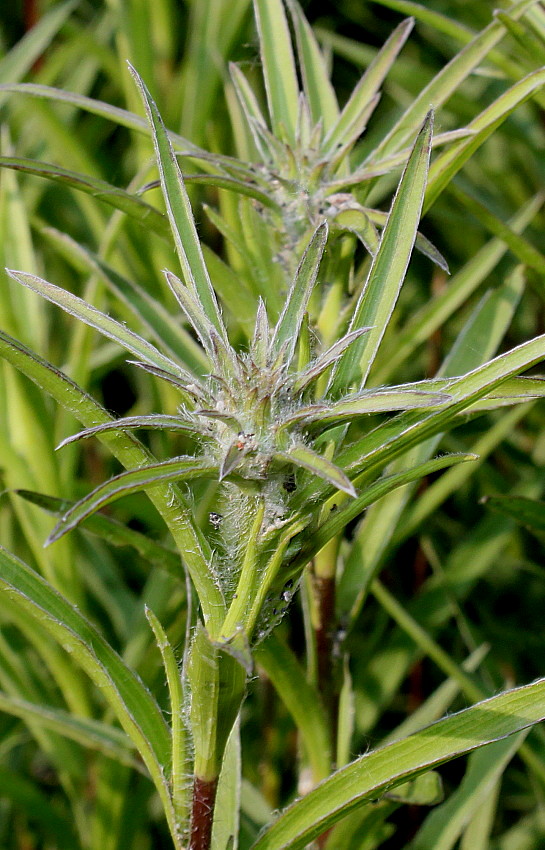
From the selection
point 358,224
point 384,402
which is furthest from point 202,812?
point 358,224

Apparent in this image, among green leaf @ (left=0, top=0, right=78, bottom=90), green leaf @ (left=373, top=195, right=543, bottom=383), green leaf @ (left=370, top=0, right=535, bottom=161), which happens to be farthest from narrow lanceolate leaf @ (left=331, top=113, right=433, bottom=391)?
green leaf @ (left=0, top=0, right=78, bottom=90)

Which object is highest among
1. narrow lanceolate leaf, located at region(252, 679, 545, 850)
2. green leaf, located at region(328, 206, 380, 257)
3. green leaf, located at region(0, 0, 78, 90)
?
green leaf, located at region(0, 0, 78, 90)

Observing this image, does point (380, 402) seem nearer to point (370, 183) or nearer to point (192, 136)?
point (370, 183)

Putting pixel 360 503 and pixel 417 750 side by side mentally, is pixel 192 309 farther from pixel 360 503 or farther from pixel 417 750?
pixel 417 750

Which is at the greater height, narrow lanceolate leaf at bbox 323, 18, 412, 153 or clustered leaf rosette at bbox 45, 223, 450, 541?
narrow lanceolate leaf at bbox 323, 18, 412, 153

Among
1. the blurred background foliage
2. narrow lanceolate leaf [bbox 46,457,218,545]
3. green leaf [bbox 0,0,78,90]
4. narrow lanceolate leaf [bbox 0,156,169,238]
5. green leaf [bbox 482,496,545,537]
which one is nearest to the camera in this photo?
narrow lanceolate leaf [bbox 46,457,218,545]

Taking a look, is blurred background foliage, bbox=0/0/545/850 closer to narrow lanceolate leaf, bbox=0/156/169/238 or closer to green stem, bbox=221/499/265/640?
narrow lanceolate leaf, bbox=0/156/169/238

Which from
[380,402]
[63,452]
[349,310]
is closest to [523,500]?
[349,310]

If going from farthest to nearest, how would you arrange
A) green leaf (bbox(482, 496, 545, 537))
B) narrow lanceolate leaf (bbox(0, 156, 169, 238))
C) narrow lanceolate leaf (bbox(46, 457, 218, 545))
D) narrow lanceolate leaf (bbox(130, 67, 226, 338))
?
green leaf (bbox(482, 496, 545, 537)) → narrow lanceolate leaf (bbox(0, 156, 169, 238)) → narrow lanceolate leaf (bbox(130, 67, 226, 338)) → narrow lanceolate leaf (bbox(46, 457, 218, 545))
